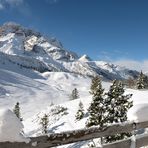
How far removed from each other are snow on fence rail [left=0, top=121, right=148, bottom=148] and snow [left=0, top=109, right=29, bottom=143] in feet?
0.25

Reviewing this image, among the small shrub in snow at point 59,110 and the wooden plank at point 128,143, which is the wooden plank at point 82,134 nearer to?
the wooden plank at point 128,143

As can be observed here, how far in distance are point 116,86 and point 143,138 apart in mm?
43331

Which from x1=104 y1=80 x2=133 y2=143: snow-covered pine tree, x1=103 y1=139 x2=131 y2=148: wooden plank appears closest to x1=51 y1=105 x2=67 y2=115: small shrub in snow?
x1=104 y1=80 x2=133 y2=143: snow-covered pine tree

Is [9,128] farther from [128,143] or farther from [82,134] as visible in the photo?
[128,143]

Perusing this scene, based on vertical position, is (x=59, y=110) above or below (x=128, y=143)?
above

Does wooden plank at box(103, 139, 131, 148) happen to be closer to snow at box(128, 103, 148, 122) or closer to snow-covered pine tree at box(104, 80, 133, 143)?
snow at box(128, 103, 148, 122)

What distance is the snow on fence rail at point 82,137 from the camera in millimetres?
5227

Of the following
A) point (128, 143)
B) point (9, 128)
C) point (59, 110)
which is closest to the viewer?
point (9, 128)

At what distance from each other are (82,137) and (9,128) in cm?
178

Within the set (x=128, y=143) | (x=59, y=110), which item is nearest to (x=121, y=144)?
(x=128, y=143)

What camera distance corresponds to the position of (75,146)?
50219mm

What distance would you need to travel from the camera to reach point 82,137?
245 inches

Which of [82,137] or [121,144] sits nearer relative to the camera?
[82,137]

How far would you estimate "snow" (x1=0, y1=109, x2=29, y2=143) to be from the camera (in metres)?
4.78
